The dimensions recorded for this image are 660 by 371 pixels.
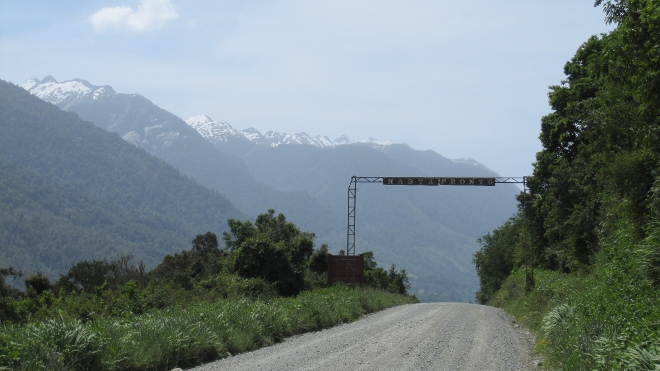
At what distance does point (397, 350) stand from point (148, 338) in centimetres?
513

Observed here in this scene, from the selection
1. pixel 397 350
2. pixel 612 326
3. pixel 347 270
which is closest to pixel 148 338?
pixel 397 350

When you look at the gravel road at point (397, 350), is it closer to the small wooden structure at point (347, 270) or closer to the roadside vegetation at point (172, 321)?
the roadside vegetation at point (172, 321)

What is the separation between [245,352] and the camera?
513 inches

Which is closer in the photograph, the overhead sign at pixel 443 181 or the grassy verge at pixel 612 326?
the grassy verge at pixel 612 326

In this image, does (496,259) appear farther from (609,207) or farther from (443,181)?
(609,207)

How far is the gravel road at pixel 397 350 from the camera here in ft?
34.8

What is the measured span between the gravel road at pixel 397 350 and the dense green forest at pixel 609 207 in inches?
37.3

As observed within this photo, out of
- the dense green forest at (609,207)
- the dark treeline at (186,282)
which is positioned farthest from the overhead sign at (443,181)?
the dark treeline at (186,282)

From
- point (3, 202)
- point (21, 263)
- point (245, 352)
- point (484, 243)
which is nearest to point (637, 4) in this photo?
point (245, 352)

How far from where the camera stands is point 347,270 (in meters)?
35.4

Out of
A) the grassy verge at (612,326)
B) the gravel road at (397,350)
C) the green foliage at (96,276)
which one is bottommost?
the green foliage at (96,276)

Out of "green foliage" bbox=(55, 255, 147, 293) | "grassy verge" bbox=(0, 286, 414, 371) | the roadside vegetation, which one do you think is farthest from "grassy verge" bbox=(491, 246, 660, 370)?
"green foliage" bbox=(55, 255, 147, 293)

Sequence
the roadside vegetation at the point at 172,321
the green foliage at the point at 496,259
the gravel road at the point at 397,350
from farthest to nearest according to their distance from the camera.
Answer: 1. the green foliage at the point at 496,259
2. the gravel road at the point at 397,350
3. the roadside vegetation at the point at 172,321

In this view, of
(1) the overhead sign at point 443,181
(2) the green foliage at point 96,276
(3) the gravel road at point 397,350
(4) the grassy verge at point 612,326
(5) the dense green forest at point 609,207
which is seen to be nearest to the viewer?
(4) the grassy verge at point 612,326
